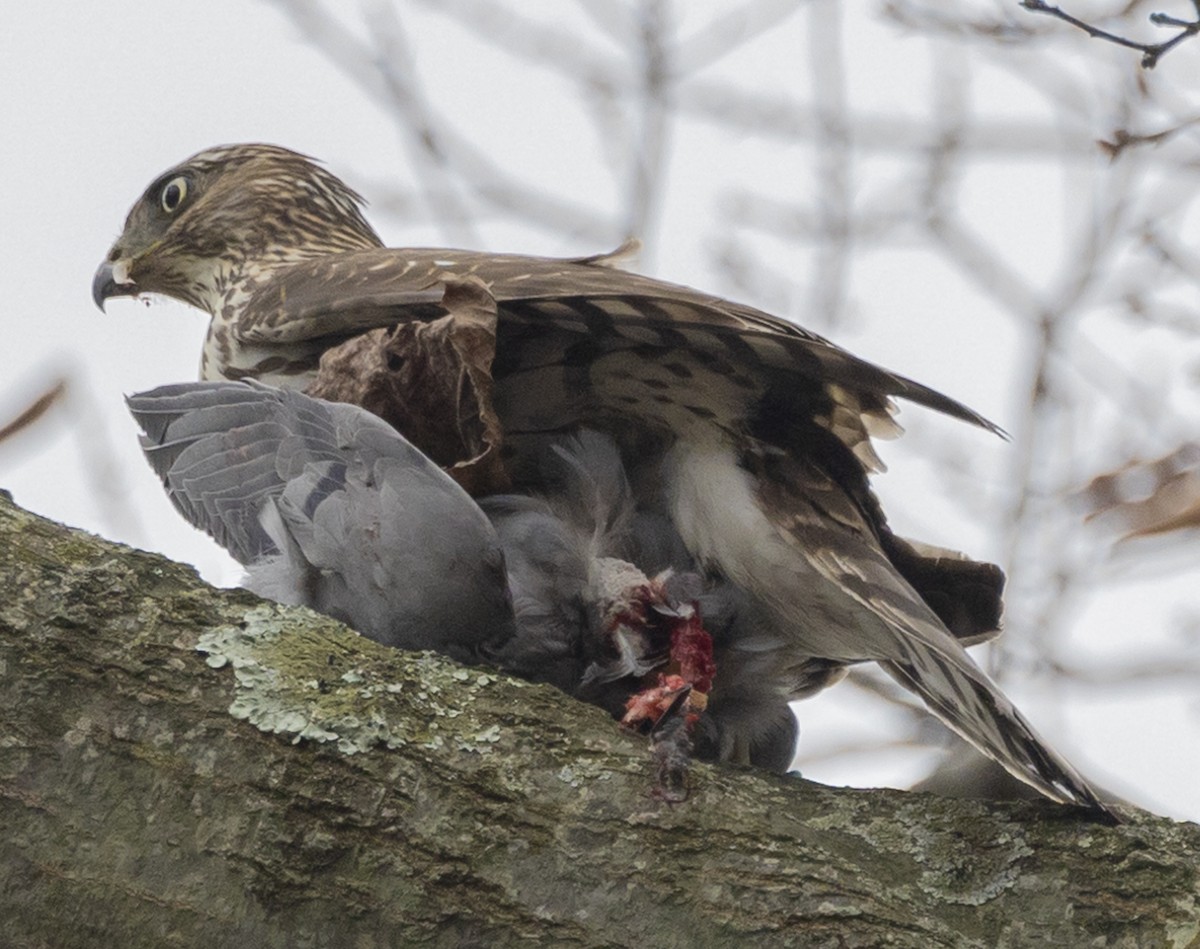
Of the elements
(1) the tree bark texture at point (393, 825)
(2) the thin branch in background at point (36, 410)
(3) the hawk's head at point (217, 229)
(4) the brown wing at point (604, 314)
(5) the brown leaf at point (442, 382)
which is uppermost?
(3) the hawk's head at point (217, 229)

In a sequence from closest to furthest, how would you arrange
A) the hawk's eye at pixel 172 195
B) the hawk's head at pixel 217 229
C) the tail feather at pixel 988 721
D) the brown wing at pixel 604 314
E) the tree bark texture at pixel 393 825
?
the tree bark texture at pixel 393 825 < the tail feather at pixel 988 721 < the brown wing at pixel 604 314 < the hawk's head at pixel 217 229 < the hawk's eye at pixel 172 195

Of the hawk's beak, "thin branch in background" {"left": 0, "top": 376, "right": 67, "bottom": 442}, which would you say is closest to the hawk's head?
the hawk's beak

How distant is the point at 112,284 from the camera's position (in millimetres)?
4508

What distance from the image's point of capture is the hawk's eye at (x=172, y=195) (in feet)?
14.9

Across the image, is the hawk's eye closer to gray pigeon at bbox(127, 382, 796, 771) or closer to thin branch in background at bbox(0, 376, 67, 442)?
gray pigeon at bbox(127, 382, 796, 771)

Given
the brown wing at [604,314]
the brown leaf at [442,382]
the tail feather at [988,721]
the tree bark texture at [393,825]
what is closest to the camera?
the tree bark texture at [393,825]

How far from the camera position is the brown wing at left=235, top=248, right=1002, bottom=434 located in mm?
2420

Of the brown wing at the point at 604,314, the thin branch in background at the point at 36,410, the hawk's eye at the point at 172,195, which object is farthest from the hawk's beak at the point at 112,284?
the thin branch in background at the point at 36,410

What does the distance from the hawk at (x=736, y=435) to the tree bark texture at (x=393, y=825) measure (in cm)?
47

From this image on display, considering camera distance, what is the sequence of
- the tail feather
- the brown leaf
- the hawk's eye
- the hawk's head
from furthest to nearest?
the hawk's eye, the hawk's head, the brown leaf, the tail feather

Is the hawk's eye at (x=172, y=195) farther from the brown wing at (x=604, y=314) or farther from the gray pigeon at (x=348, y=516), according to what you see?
the gray pigeon at (x=348, y=516)

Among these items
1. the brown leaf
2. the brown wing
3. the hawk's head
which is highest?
the hawk's head

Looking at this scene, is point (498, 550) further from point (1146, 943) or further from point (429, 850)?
point (1146, 943)

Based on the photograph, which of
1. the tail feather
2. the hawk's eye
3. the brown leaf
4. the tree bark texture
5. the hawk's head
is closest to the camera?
the tree bark texture
